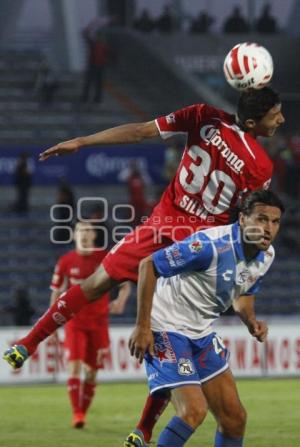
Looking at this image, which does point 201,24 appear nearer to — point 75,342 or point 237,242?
point 75,342

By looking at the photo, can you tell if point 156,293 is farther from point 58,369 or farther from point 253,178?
point 58,369

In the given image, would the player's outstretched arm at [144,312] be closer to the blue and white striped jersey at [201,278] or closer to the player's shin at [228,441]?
the blue and white striped jersey at [201,278]

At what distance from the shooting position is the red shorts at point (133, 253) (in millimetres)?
8742

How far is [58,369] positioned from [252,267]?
33.0 feet

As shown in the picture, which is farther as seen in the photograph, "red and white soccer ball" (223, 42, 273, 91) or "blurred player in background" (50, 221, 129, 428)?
"blurred player in background" (50, 221, 129, 428)

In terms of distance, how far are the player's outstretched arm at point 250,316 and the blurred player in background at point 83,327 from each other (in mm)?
4214

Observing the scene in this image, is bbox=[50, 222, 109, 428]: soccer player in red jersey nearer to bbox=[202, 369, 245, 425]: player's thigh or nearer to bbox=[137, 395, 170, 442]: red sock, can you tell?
bbox=[137, 395, 170, 442]: red sock

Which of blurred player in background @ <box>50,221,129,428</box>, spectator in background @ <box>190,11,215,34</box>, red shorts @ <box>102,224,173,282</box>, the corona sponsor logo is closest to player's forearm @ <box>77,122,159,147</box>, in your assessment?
the corona sponsor logo

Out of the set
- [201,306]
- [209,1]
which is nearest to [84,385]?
[201,306]

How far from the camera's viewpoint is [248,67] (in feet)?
28.0

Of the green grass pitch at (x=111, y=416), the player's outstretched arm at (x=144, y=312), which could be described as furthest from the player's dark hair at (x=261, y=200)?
the green grass pitch at (x=111, y=416)

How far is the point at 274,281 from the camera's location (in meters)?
24.5

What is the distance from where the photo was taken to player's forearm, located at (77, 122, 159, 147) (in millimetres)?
8242

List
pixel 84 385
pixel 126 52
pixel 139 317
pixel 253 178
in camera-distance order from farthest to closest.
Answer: pixel 126 52 → pixel 84 385 → pixel 253 178 → pixel 139 317
